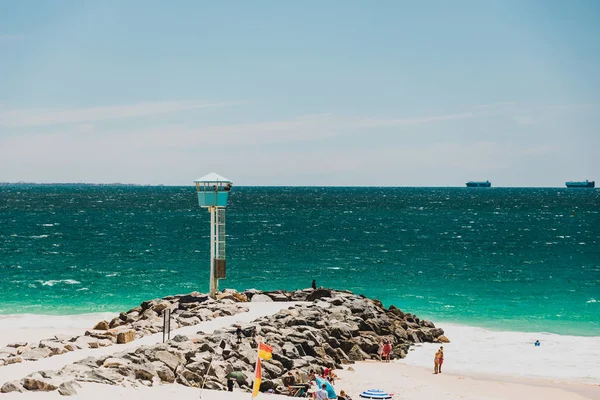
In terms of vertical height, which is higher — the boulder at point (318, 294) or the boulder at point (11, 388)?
the boulder at point (11, 388)

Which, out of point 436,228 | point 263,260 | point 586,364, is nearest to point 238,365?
point 586,364

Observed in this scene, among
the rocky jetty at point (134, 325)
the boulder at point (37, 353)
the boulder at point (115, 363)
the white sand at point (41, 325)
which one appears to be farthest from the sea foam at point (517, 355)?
the white sand at point (41, 325)

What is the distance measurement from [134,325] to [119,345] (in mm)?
4001

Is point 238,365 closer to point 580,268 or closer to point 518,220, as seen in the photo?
point 580,268

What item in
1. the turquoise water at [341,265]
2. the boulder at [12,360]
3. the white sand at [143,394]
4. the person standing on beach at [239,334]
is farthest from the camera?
the turquoise water at [341,265]

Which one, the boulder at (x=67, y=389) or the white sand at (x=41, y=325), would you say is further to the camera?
the white sand at (x=41, y=325)

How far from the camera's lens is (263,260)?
66.2 metres

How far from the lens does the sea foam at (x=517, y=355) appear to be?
30.1 meters

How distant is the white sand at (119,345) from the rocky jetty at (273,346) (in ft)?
3.55

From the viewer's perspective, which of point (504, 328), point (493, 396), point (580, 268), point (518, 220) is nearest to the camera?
point (493, 396)

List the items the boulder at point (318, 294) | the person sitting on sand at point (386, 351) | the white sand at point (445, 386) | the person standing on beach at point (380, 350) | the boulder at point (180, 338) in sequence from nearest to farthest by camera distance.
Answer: the boulder at point (180, 338) < the white sand at point (445, 386) < the person sitting on sand at point (386, 351) < the person standing on beach at point (380, 350) < the boulder at point (318, 294)

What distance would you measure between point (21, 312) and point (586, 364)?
30706mm

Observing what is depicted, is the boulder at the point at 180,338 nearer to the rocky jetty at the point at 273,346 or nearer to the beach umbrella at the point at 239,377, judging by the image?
the rocky jetty at the point at 273,346

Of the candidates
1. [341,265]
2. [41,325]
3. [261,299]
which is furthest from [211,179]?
[341,265]
